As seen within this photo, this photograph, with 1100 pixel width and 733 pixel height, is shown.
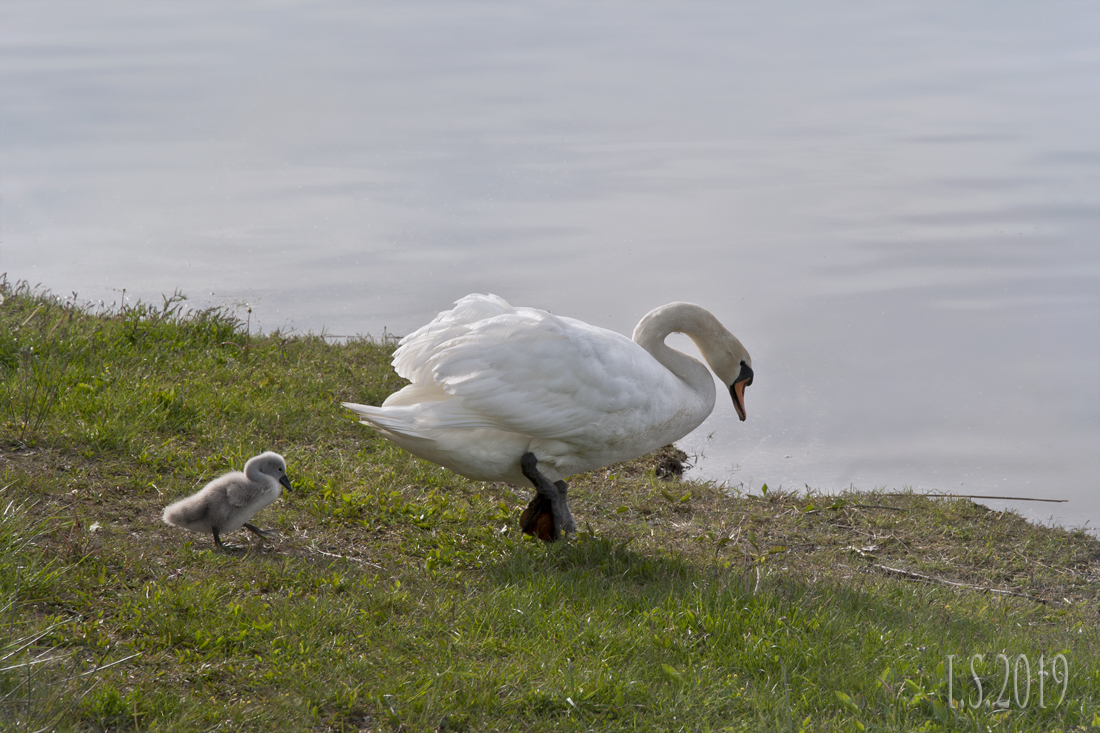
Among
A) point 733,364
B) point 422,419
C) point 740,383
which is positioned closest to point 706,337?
point 733,364

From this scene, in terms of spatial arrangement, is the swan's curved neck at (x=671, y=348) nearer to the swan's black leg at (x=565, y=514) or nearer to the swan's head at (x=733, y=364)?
the swan's head at (x=733, y=364)

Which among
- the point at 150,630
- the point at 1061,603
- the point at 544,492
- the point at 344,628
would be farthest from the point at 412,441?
the point at 1061,603

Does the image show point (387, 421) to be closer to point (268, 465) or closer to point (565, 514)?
point (268, 465)

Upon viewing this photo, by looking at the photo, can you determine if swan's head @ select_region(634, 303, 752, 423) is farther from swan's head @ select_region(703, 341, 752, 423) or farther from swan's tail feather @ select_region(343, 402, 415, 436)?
swan's tail feather @ select_region(343, 402, 415, 436)

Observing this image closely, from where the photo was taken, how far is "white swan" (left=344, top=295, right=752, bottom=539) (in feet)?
15.5

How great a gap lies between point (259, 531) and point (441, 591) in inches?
41.5

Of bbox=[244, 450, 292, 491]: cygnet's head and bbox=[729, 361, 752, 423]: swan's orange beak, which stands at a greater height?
bbox=[729, 361, 752, 423]: swan's orange beak

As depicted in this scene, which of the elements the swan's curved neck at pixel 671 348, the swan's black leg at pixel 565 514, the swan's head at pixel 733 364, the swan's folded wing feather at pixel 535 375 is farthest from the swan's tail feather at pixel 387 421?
the swan's head at pixel 733 364

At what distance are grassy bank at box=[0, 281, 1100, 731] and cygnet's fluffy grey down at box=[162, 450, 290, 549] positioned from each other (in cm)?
14

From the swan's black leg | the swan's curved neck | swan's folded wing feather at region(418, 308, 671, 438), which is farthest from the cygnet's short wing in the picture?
the swan's curved neck

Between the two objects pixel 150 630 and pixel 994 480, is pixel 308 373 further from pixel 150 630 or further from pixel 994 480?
pixel 994 480

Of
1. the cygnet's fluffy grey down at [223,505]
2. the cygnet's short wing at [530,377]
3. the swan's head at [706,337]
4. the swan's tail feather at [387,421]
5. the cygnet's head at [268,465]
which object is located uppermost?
the swan's head at [706,337]

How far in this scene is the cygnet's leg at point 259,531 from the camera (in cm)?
467

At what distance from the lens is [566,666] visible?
358 cm
